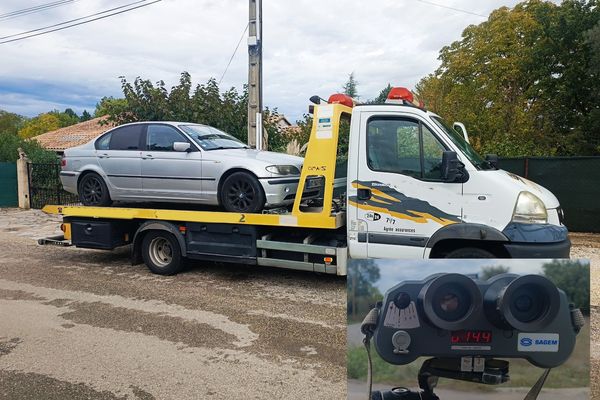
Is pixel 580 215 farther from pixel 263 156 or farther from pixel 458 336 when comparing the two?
pixel 458 336

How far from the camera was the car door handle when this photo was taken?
551 cm

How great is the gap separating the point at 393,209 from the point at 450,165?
0.82 m

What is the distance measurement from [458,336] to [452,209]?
351cm

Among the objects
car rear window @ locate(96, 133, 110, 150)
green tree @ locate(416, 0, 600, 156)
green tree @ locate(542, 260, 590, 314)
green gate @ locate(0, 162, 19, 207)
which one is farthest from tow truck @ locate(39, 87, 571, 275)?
green tree @ locate(416, 0, 600, 156)

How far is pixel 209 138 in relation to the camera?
23.4 feet

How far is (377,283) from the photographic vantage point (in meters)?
1.92

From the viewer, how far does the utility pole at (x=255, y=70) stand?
10625mm

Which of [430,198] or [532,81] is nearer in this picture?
[430,198]

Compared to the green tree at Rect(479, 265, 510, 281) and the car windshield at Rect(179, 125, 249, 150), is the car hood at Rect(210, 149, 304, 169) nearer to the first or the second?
the car windshield at Rect(179, 125, 249, 150)

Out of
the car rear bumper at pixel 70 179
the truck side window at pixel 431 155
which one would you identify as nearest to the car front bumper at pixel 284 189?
the truck side window at pixel 431 155

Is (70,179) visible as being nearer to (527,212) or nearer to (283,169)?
(283,169)

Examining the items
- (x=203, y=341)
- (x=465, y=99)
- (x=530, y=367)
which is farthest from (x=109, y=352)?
(x=465, y=99)

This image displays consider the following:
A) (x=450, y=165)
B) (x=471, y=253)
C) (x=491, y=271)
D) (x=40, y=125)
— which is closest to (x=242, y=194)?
(x=450, y=165)

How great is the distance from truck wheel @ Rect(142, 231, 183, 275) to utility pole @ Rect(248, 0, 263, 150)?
389 centimetres
